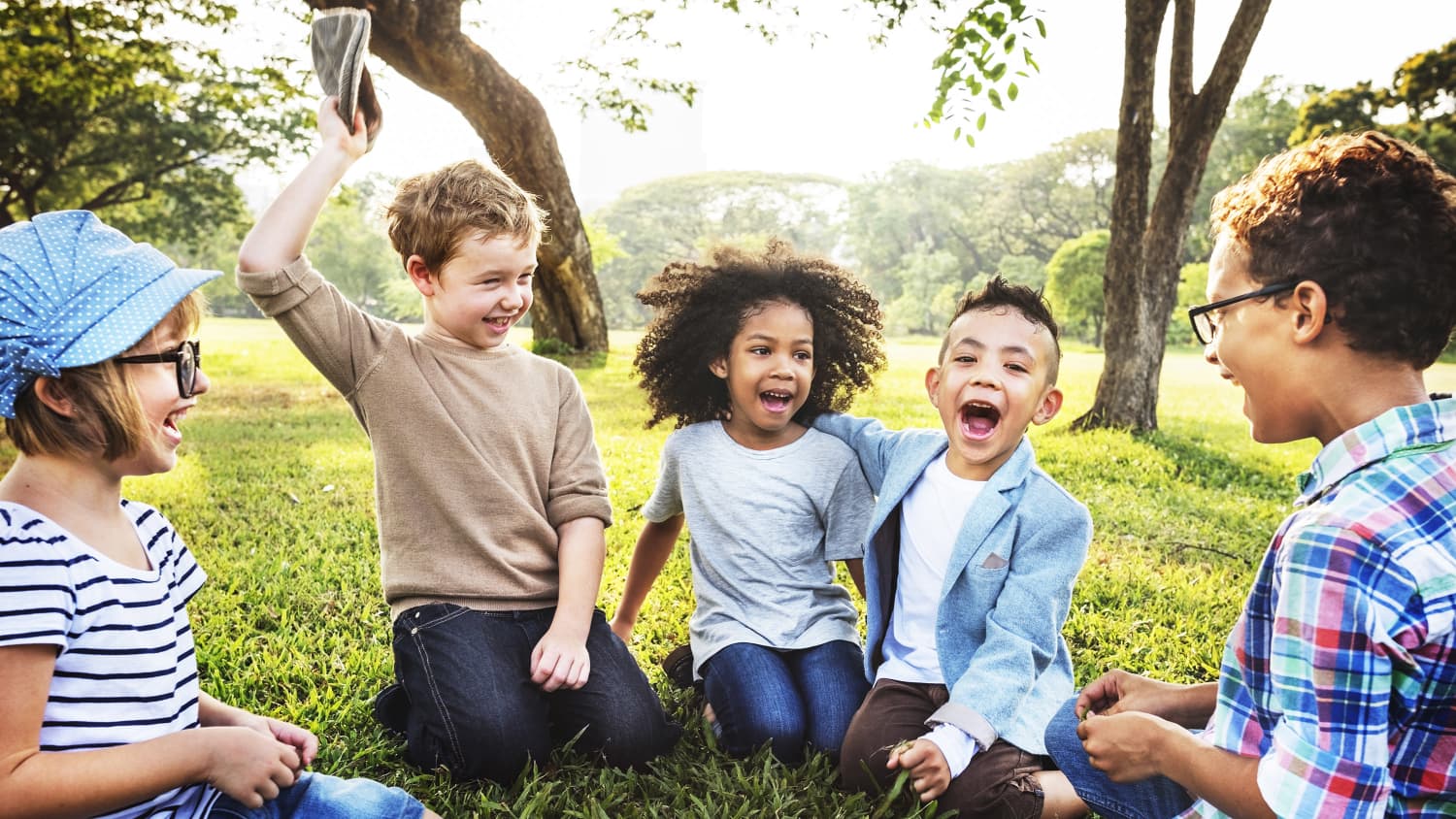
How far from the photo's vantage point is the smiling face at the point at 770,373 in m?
2.85

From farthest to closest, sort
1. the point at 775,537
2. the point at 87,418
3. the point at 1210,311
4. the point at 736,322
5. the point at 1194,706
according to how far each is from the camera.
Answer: the point at 736,322
the point at 775,537
the point at 1194,706
the point at 1210,311
the point at 87,418

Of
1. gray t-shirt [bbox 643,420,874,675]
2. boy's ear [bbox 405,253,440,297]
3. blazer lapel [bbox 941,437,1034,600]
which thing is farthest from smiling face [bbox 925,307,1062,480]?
boy's ear [bbox 405,253,440,297]

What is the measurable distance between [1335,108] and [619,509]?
29.4 m

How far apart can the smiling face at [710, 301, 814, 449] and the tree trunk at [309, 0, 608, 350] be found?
8707 millimetres

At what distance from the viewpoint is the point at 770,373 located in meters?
2.83

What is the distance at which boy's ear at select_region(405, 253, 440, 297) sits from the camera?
2.50 metres

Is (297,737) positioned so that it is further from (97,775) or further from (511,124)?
(511,124)

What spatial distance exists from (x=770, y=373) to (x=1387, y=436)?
1.63 m

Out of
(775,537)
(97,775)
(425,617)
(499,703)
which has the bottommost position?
(499,703)

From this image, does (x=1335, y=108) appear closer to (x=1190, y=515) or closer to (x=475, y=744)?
(x=1190, y=515)

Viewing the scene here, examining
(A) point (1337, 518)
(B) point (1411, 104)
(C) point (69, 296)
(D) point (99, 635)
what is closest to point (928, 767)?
(A) point (1337, 518)

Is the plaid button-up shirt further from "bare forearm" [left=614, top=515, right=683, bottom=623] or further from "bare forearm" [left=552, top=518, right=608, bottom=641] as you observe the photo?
"bare forearm" [left=614, top=515, right=683, bottom=623]

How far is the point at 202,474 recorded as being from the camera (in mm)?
5793

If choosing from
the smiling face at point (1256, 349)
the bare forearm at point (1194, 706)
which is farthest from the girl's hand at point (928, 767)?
the smiling face at point (1256, 349)
